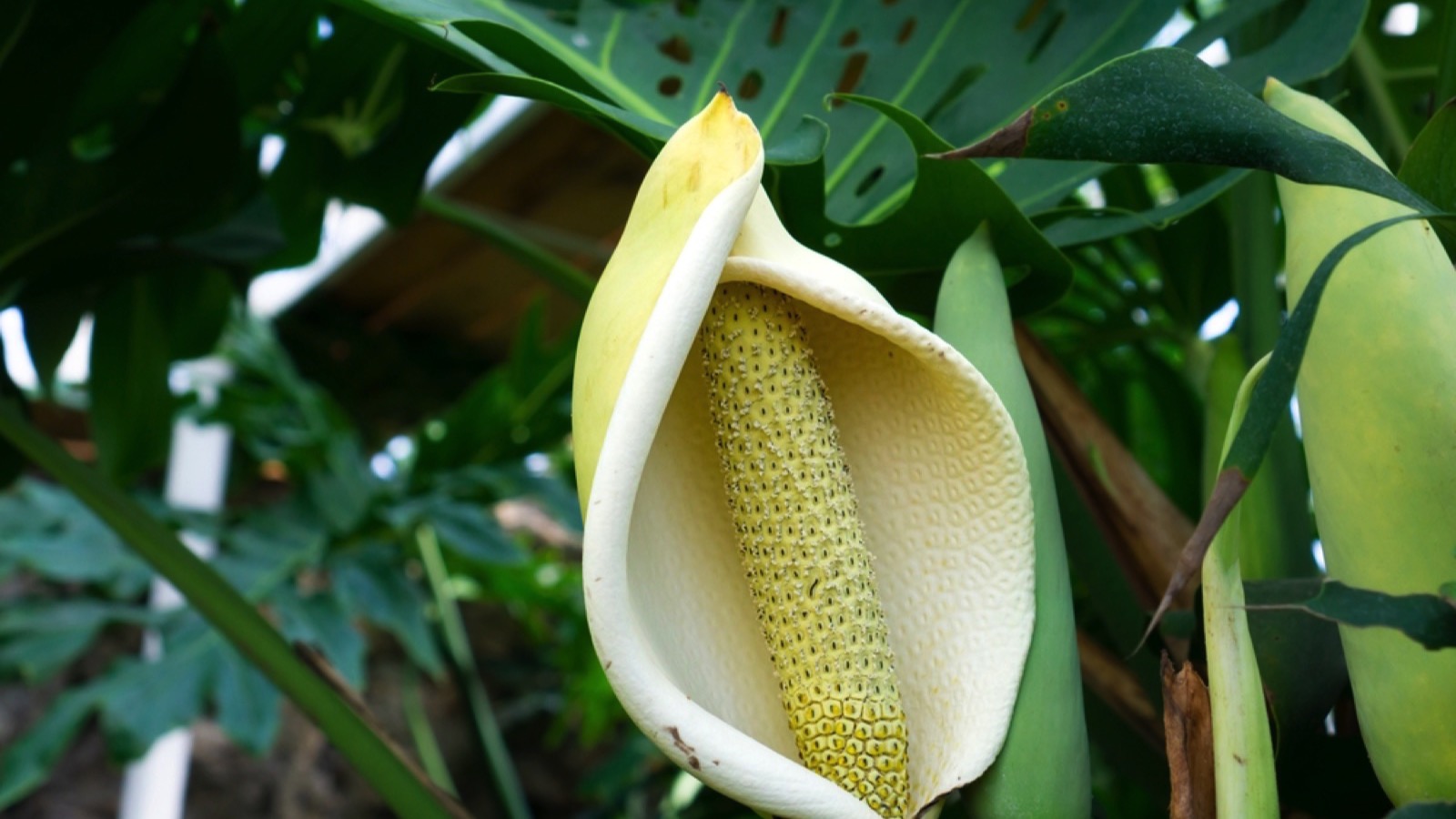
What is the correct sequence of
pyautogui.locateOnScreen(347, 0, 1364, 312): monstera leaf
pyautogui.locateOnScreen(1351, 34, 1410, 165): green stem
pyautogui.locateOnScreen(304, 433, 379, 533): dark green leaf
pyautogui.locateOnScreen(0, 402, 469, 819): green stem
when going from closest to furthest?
1. pyautogui.locateOnScreen(347, 0, 1364, 312): monstera leaf
2. pyautogui.locateOnScreen(0, 402, 469, 819): green stem
3. pyautogui.locateOnScreen(1351, 34, 1410, 165): green stem
4. pyautogui.locateOnScreen(304, 433, 379, 533): dark green leaf

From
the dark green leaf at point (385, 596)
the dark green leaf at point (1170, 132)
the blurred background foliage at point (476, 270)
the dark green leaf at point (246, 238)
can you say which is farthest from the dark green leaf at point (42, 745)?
the dark green leaf at point (1170, 132)

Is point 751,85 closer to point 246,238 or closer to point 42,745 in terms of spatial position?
point 246,238

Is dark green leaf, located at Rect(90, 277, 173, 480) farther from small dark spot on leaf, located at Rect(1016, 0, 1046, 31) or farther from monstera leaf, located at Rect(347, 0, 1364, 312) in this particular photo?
small dark spot on leaf, located at Rect(1016, 0, 1046, 31)

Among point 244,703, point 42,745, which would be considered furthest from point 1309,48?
point 42,745

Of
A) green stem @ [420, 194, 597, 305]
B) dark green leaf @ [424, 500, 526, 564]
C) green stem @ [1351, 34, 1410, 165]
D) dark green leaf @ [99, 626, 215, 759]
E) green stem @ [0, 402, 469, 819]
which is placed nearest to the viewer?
green stem @ [0, 402, 469, 819]

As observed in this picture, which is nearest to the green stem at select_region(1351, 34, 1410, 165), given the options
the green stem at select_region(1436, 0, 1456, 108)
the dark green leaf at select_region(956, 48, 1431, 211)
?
the green stem at select_region(1436, 0, 1456, 108)

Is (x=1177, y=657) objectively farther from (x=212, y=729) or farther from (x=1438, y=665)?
(x=212, y=729)

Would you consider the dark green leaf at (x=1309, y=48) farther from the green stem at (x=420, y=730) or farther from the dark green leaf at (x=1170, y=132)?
the green stem at (x=420, y=730)
